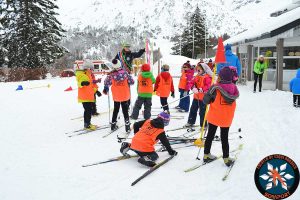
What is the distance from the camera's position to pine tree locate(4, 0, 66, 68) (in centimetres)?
3156

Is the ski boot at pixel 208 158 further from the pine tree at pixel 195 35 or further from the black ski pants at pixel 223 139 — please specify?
the pine tree at pixel 195 35

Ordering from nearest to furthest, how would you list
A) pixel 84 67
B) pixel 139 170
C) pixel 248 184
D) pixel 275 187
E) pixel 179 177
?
pixel 275 187 → pixel 248 184 → pixel 179 177 → pixel 139 170 → pixel 84 67

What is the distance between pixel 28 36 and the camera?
31.8 m

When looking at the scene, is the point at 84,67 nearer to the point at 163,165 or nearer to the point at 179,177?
the point at 163,165

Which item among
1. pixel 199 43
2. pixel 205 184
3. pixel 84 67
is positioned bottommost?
pixel 205 184

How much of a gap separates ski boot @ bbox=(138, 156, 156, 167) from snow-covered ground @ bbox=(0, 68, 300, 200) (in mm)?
100

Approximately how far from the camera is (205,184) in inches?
187

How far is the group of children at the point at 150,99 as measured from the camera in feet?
17.5

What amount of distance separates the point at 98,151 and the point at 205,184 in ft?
8.67

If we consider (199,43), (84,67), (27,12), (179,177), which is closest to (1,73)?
(27,12)

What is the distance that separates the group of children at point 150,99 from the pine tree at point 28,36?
2452 cm

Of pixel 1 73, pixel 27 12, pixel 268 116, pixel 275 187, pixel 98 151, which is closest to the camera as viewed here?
pixel 275 187

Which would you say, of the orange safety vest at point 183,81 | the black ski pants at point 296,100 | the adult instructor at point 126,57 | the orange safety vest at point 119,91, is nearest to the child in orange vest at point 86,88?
the orange safety vest at point 119,91

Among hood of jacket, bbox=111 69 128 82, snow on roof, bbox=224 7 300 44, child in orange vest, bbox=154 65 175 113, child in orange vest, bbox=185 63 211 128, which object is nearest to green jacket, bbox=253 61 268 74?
snow on roof, bbox=224 7 300 44
